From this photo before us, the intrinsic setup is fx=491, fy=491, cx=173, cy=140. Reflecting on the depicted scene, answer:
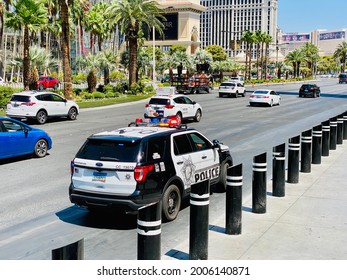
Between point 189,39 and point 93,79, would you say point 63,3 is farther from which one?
point 189,39

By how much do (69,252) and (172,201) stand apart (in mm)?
4542

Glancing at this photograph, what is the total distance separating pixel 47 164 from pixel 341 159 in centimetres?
934

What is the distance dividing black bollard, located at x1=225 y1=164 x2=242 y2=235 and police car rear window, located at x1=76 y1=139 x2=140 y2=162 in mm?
1709

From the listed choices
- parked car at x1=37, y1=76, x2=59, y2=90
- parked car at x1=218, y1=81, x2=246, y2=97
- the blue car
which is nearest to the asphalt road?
the blue car

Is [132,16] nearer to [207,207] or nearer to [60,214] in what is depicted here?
[60,214]

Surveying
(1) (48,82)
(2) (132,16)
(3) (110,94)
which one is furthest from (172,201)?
(1) (48,82)

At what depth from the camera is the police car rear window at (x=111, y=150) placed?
28.8 feet

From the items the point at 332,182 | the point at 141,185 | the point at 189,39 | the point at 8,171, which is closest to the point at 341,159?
the point at 332,182

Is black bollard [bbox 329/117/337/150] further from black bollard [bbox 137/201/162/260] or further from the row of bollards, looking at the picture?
black bollard [bbox 137/201/162/260]

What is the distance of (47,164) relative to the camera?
1550cm

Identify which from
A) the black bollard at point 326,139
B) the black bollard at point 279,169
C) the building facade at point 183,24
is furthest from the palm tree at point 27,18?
the building facade at point 183,24

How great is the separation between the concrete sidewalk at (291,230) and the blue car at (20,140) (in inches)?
316

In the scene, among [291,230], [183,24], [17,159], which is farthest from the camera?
[183,24]

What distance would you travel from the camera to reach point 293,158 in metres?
11.9
